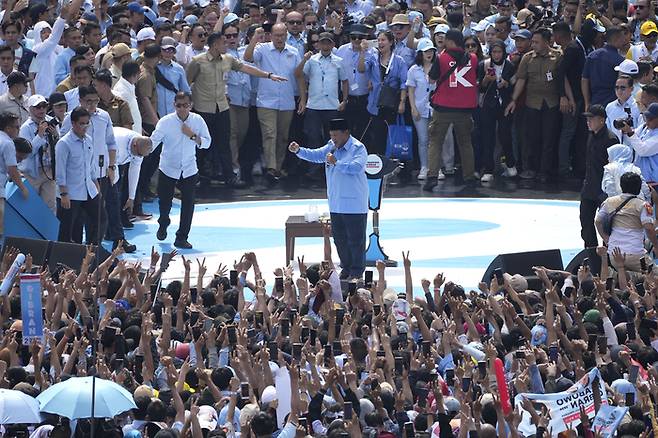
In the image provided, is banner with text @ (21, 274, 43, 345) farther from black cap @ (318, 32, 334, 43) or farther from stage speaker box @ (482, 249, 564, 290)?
black cap @ (318, 32, 334, 43)

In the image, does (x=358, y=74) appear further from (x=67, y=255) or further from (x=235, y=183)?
(x=67, y=255)

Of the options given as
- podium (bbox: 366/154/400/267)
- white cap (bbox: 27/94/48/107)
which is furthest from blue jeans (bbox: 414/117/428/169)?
white cap (bbox: 27/94/48/107)

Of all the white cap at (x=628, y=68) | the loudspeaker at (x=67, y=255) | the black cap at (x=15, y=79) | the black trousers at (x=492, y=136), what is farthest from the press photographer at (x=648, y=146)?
the black cap at (x=15, y=79)

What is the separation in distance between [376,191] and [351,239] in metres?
1.26

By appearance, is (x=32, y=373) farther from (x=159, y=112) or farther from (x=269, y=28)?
(x=269, y=28)

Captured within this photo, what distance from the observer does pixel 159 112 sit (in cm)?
2045

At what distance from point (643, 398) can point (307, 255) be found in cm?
947

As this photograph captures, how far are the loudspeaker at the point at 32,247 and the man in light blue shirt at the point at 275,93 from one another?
278 inches

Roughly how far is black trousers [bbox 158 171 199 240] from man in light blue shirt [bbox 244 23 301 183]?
3.63 meters

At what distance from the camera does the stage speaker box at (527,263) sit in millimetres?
14797

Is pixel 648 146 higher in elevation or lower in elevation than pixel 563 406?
lower

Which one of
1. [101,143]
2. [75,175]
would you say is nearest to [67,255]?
[75,175]

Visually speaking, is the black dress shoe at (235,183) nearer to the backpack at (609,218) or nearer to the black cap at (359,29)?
the black cap at (359,29)

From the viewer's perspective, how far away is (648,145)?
672 inches
